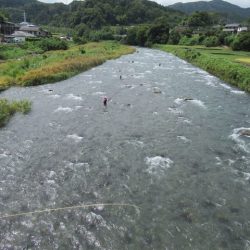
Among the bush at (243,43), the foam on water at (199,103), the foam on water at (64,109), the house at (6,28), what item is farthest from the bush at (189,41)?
the foam on water at (64,109)

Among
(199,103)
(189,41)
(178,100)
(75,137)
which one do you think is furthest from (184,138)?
(189,41)

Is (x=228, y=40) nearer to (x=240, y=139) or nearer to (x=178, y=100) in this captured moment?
(x=178, y=100)

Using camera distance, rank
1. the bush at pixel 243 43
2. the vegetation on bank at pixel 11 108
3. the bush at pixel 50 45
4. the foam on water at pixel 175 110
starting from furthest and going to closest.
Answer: the bush at pixel 50 45 → the bush at pixel 243 43 → the foam on water at pixel 175 110 → the vegetation on bank at pixel 11 108

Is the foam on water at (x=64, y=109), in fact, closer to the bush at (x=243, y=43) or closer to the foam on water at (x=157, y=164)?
the foam on water at (x=157, y=164)

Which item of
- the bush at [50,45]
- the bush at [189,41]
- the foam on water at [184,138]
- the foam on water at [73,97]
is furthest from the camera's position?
the bush at [189,41]

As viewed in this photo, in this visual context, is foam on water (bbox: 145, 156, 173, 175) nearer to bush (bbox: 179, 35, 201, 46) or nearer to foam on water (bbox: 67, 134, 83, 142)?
foam on water (bbox: 67, 134, 83, 142)
